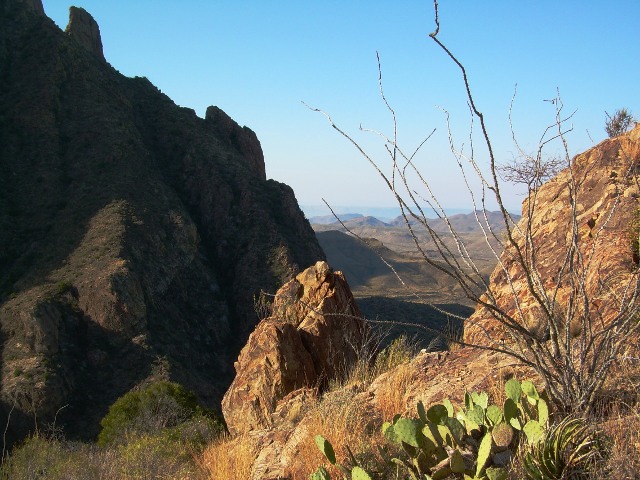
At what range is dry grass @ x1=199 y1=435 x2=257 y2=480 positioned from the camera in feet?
16.7

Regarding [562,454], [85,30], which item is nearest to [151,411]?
[562,454]

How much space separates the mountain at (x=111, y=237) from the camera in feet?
101

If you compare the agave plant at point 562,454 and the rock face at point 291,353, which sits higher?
the agave plant at point 562,454

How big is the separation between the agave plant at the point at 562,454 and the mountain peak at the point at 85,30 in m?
74.9

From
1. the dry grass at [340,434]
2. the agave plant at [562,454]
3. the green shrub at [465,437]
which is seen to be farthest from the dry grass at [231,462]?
the agave plant at [562,454]

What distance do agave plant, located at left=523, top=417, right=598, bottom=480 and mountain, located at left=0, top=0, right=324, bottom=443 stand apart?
22558 mm

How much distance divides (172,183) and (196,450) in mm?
45982

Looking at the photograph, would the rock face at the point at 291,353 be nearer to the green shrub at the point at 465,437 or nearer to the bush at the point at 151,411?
the green shrub at the point at 465,437

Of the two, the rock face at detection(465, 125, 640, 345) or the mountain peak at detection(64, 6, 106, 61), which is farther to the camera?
the mountain peak at detection(64, 6, 106, 61)

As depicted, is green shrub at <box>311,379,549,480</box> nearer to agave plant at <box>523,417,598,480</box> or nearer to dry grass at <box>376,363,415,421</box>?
agave plant at <box>523,417,598,480</box>

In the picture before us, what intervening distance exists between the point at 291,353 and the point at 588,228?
5606 millimetres

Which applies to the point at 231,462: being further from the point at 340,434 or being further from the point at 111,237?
the point at 111,237

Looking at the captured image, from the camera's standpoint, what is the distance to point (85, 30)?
69.8 m

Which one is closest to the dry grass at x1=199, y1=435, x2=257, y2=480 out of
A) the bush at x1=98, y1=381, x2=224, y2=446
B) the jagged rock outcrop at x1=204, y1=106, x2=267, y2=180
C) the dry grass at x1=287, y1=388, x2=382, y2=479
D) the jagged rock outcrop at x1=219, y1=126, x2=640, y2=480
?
the jagged rock outcrop at x1=219, y1=126, x2=640, y2=480
